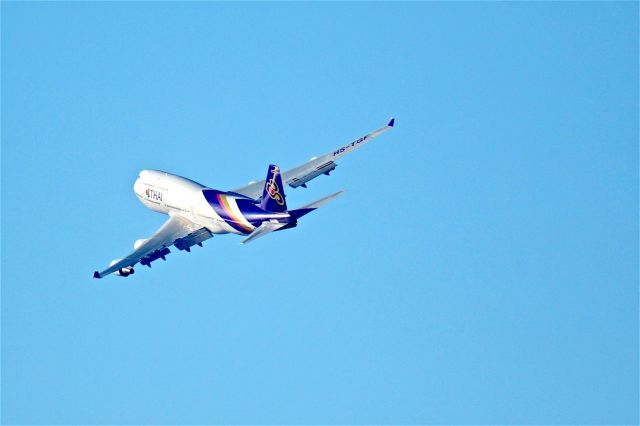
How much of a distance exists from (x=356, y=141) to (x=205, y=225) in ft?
75.8

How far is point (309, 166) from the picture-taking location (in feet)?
540

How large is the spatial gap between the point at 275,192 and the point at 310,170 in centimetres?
1845

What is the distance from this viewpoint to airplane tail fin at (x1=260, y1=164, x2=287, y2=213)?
477 feet

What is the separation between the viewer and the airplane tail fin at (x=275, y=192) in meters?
146

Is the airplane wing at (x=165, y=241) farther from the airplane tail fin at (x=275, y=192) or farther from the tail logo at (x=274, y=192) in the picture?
the tail logo at (x=274, y=192)

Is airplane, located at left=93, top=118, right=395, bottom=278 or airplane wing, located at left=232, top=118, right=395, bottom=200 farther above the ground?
airplane wing, located at left=232, top=118, right=395, bottom=200

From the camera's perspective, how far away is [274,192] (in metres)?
146

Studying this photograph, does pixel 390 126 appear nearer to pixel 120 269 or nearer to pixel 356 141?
pixel 356 141

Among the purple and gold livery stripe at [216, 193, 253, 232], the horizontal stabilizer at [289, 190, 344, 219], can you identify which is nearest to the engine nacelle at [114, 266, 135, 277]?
the purple and gold livery stripe at [216, 193, 253, 232]

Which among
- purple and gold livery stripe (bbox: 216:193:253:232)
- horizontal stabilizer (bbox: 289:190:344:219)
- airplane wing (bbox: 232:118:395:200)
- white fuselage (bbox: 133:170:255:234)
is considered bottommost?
horizontal stabilizer (bbox: 289:190:344:219)

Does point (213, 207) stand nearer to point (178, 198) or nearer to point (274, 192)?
point (178, 198)

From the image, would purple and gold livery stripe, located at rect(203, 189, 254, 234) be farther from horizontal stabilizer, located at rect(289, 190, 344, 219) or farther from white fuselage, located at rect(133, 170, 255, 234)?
horizontal stabilizer, located at rect(289, 190, 344, 219)

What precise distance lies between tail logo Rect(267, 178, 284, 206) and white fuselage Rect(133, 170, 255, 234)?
4.43 metres

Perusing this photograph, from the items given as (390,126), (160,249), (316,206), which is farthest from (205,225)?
(390,126)
